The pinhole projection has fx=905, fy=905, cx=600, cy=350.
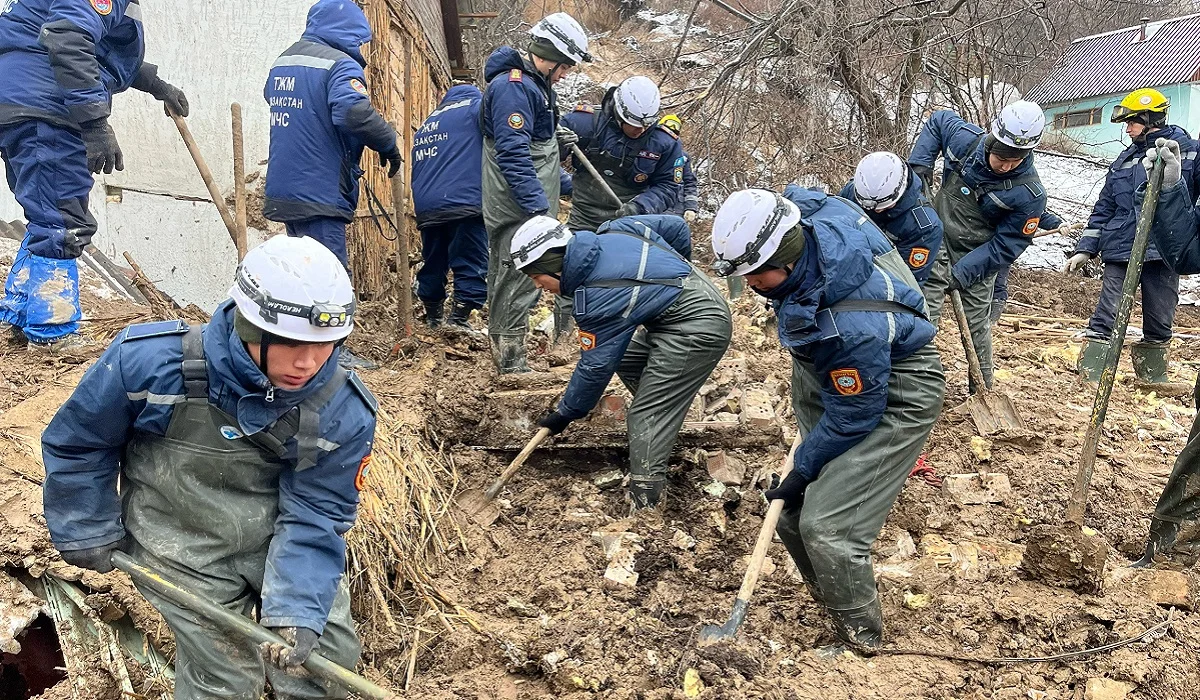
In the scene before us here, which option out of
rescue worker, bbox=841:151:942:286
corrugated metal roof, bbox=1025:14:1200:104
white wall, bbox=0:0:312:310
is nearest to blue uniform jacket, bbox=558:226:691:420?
rescue worker, bbox=841:151:942:286

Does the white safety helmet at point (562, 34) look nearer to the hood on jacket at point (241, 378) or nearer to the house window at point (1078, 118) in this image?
the hood on jacket at point (241, 378)

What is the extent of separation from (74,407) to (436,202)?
3744 millimetres

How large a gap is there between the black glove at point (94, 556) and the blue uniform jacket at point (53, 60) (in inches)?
102

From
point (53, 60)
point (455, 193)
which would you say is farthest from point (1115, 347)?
point (53, 60)

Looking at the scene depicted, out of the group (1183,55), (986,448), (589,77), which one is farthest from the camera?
(1183,55)

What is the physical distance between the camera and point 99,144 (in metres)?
4.43

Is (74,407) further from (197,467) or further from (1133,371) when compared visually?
(1133,371)

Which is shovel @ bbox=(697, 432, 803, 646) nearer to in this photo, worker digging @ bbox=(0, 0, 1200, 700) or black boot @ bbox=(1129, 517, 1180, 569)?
worker digging @ bbox=(0, 0, 1200, 700)

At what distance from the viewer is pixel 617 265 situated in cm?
451

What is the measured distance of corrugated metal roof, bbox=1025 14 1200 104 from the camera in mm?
25438

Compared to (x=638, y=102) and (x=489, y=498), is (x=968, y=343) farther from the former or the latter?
(x=489, y=498)

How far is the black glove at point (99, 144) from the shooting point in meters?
4.37

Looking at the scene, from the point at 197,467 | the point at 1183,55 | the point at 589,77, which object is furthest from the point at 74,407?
the point at 1183,55

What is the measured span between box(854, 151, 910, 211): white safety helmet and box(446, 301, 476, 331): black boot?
2751 millimetres
